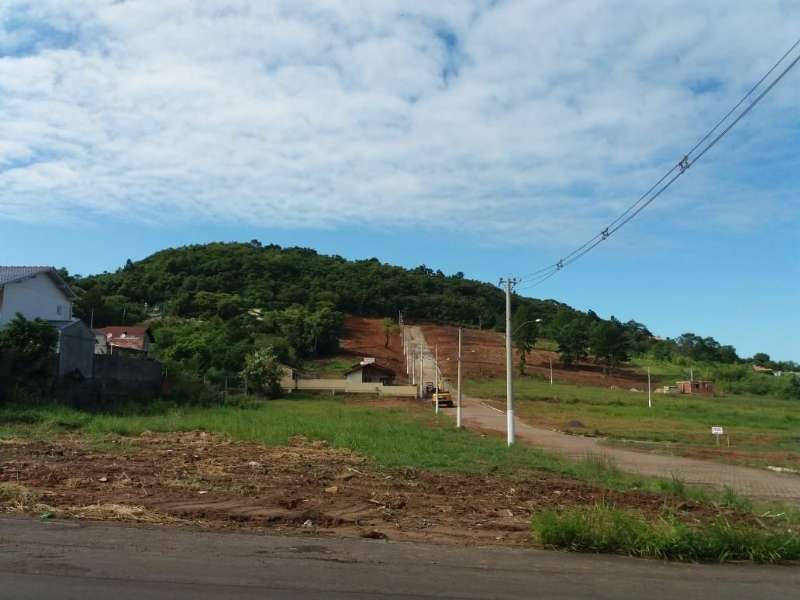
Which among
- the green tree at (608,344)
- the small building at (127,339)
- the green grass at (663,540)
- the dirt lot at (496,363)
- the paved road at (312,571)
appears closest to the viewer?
the paved road at (312,571)

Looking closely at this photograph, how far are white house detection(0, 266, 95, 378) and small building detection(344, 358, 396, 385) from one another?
143 feet

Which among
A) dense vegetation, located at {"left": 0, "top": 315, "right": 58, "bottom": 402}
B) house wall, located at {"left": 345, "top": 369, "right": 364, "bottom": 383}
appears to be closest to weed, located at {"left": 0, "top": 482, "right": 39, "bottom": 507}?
dense vegetation, located at {"left": 0, "top": 315, "right": 58, "bottom": 402}

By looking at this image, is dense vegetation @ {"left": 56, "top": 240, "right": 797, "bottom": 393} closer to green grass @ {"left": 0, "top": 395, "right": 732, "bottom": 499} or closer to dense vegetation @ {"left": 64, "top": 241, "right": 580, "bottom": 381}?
dense vegetation @ {"left": 64, "top": 241, "right": 580, "bottom": 381}

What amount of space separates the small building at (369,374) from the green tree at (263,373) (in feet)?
61.1

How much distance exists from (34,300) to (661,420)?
52618 millimetres

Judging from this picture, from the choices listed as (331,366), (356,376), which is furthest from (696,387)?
(331,366)

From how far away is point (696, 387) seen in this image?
111 metres

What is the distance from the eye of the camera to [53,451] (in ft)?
63.5

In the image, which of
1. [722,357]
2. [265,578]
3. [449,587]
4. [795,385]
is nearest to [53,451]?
[265,578]

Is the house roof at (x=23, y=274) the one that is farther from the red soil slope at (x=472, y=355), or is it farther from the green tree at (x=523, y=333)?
the green tree at (x=523, y=333)

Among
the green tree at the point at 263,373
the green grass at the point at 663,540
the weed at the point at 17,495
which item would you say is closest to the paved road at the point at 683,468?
the green grass at the point at 663,540

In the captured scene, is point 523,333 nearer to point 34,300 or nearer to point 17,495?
point 34,300

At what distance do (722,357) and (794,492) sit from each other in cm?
17283

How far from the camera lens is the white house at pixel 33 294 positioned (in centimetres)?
4338
